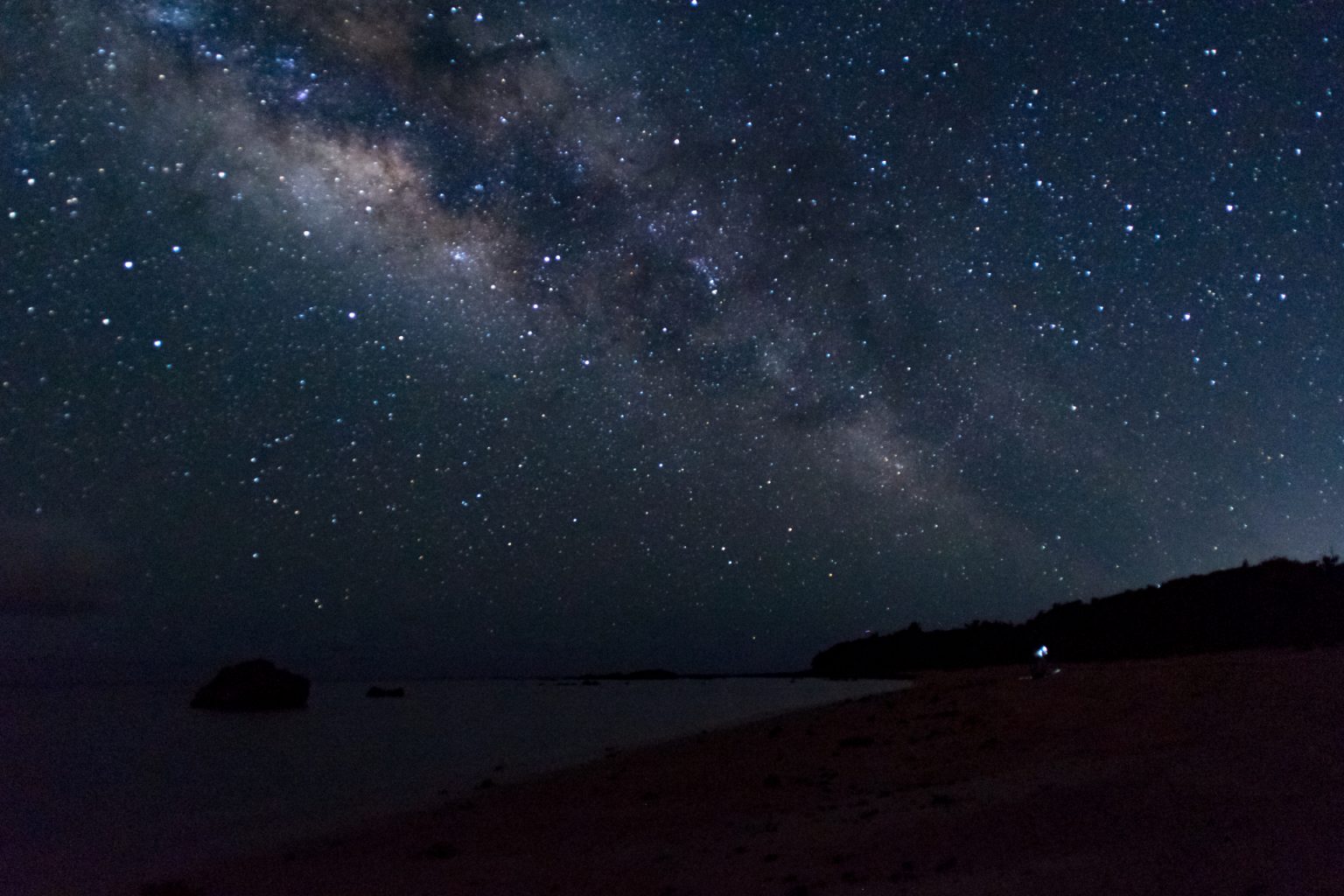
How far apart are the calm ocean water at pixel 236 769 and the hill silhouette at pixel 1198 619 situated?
1443 cm

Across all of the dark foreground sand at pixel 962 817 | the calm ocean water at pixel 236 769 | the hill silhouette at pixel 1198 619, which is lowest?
the calm ocean water at pixel 236 769

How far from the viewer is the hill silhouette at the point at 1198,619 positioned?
34.2 m

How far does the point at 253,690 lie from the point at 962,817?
184 feet

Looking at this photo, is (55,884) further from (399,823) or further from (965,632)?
(965,632)

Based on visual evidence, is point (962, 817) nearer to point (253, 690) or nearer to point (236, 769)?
point (236, 769)

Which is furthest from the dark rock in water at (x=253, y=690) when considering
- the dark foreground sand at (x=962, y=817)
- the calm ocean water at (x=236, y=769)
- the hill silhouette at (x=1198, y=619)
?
the dark foreground sand at (x=962, y=817)

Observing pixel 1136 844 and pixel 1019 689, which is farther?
pixel 1019 689

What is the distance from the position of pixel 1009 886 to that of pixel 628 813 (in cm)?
778

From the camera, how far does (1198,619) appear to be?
41000 mm

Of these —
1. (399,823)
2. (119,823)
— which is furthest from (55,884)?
(119,823)

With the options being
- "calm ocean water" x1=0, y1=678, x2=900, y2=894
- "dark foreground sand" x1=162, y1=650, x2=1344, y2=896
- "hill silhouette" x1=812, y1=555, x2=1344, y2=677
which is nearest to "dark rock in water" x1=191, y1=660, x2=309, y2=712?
"calm ocean water" x1=0, y1=678, x2=900, y2=894

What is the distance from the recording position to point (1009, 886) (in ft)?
26.8

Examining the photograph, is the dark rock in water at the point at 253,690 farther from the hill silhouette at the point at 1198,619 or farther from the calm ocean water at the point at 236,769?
the hill silhouette at the point at 1198,619

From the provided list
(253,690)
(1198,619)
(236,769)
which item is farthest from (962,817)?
(253,690)
